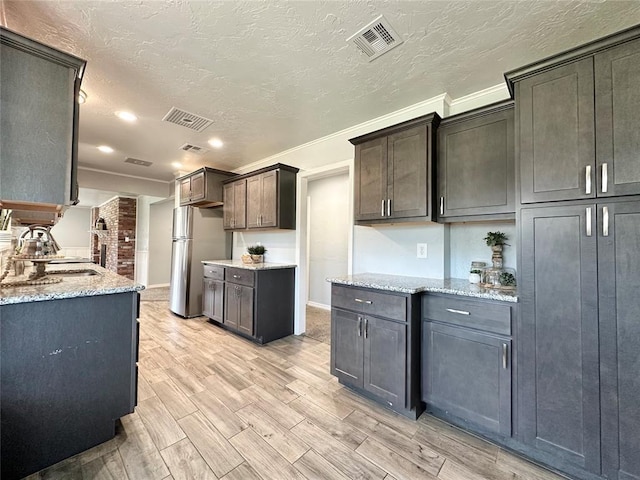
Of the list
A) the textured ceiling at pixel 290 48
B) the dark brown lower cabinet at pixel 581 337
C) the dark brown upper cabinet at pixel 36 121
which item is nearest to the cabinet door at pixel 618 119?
the dark brown lower cabinet at pixel 581 337

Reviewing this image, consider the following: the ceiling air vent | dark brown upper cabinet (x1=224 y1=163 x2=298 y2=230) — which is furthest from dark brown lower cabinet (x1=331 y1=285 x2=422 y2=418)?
the ceiling air vent

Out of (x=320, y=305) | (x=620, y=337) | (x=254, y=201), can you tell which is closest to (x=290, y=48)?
(x=254, y=201)

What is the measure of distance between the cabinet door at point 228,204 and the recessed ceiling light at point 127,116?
1502 mm

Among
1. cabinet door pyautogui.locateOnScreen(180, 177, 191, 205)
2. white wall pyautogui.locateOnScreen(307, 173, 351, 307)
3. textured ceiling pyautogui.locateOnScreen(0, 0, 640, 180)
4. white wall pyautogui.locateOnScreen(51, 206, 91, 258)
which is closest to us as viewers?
textured ceiling pyautogui.locateOnScreen(0, 0, 640, 180)

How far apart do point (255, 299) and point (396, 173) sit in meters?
2.16

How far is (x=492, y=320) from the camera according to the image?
5.36 ft

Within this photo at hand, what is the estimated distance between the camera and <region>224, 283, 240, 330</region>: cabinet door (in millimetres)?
3469

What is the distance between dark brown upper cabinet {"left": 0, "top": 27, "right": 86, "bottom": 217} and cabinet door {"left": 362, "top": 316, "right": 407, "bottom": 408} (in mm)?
2170

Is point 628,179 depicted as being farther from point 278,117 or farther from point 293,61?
point 278,117

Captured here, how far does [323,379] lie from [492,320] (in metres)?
1.53

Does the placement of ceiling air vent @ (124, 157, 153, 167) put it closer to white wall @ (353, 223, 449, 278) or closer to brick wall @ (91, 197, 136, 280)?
brick wall @ (91, 197, 136, 280)

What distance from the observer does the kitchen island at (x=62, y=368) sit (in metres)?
1.32

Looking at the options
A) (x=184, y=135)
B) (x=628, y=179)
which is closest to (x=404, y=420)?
(x=628, y=179)

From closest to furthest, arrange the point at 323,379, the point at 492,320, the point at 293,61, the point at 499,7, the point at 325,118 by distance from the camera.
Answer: the point at 499,7 < the point at 492,320 < the point at 293,61 < the point at 323,379 < the point at 325,118
